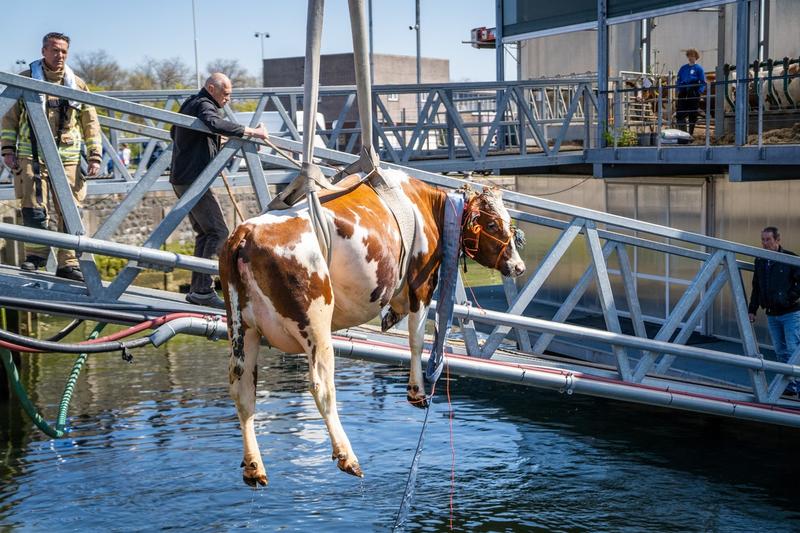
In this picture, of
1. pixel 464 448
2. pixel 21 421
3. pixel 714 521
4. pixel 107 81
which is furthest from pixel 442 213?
pixel 107 81

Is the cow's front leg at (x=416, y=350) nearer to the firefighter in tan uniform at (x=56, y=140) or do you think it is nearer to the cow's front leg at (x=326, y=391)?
the cow's front leg at (x=326, y=391)

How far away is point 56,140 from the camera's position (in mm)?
9266

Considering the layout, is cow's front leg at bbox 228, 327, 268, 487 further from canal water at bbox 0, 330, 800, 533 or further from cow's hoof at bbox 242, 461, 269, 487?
canal water at bbox 0, 330, 800, 533

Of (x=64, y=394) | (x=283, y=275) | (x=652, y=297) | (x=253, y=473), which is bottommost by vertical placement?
(x=652, y=297)

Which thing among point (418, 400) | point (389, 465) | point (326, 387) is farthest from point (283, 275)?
point (389, 465)

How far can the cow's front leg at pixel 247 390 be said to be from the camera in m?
5.07

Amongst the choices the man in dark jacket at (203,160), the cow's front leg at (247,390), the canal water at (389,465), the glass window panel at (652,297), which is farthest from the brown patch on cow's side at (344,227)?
the glass window panel at (652,297)

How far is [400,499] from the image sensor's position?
12148 millimetres

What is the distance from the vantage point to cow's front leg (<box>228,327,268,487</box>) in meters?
5.07

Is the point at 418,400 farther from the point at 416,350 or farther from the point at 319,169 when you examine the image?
the point at 319,169

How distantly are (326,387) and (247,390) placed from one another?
0.42m

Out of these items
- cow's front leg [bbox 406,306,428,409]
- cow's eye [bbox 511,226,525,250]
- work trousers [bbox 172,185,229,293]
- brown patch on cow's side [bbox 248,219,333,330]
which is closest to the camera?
brown patch on cow's side [bbox 248,219,333,330]

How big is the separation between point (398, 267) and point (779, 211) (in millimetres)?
11644

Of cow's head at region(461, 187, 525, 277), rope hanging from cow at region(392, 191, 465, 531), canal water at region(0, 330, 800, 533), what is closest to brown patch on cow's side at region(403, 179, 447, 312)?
rope hanging from cow at region(392, 191, 465, 531)
